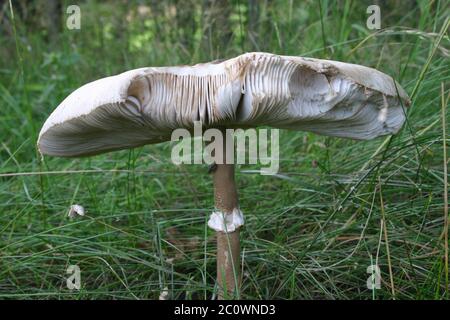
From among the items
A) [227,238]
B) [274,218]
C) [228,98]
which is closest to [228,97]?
[228,98]

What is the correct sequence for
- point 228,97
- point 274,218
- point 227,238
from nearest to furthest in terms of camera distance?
1. point 228,97
2. point 227,238
3. point 274,218

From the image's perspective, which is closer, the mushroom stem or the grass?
the mushroom stem

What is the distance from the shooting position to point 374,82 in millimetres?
1540

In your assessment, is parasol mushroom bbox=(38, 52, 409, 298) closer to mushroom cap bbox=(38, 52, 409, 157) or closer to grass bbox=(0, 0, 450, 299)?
mushroom cap bbox=(38, 52, 409, 157)

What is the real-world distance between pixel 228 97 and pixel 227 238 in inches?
27.3

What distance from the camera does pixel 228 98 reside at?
145 cm

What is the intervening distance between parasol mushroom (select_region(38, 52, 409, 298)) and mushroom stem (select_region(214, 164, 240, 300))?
0.22 metres

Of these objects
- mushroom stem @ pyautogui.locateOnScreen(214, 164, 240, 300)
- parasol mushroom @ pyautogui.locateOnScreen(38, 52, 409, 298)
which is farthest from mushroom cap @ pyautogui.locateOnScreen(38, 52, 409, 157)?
mushroom stem @ pyautogui.locateOnScreen(214, 164, 240, 300)

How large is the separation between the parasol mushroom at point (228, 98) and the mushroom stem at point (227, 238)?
218 millimetres

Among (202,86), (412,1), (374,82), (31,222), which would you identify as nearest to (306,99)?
(374,82)

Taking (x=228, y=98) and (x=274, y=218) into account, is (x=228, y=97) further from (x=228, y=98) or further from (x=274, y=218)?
(x=274, y=218)

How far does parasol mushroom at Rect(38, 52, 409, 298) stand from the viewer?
140cm
